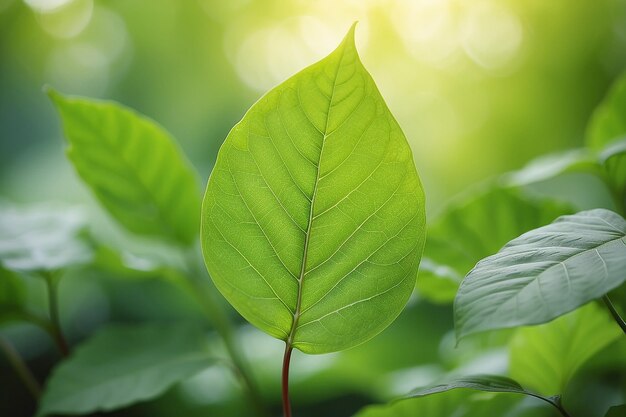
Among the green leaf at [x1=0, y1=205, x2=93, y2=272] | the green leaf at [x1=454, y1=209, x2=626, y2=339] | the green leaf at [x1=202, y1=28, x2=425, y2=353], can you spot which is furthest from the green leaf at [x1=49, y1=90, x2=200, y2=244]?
the green leaf at [x1=454, y1=209, x2=626, y2=339]

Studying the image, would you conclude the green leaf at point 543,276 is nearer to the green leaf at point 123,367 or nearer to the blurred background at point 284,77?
the green leaf at point 123,367

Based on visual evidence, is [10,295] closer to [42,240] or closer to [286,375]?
[42,240]

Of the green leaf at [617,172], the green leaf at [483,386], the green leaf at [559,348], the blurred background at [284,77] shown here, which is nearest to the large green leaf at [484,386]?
the green leaf at [483,386]

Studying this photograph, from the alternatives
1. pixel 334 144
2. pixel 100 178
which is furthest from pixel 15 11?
pixel 334 144

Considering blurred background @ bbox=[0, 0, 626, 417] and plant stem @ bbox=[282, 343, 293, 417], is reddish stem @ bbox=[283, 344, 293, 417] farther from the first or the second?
blurred background @ bbox=[0, 0, 626, 417]

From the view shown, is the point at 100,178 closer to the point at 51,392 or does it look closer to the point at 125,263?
the point at 125,263

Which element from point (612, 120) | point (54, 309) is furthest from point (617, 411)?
point (54, 309)
